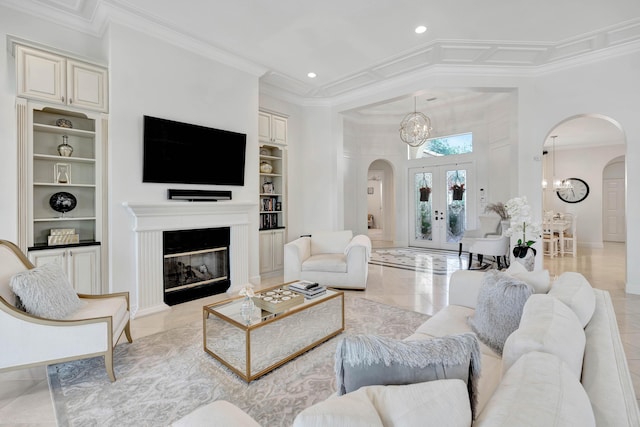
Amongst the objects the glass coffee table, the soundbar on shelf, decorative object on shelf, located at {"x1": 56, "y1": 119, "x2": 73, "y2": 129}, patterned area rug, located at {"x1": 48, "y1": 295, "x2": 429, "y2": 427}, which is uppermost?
decorative object on shelf, located at {"x1": 56, "y1": 119, "x2": 73, "y2": 129}

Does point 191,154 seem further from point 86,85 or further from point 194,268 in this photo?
point 194,268

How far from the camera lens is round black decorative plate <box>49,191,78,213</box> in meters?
3.33

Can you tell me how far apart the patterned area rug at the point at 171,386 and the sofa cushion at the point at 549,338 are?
4.14 ft

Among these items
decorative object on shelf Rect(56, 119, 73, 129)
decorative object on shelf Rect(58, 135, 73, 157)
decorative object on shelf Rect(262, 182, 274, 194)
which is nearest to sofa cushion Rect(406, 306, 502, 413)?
decorative object on shelf Rect(262, 182, 274, 194)

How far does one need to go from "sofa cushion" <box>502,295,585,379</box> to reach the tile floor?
55.8 inches

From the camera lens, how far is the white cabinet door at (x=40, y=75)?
2.89m

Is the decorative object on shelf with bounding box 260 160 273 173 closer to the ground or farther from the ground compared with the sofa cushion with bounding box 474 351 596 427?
farther from the ground

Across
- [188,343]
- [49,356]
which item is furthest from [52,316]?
[188,343]

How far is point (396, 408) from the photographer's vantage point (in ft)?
2.52

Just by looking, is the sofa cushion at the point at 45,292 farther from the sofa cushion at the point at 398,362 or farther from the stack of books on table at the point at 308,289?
the sofa cushion at the point at 398,362

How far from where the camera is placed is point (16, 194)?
297 cm

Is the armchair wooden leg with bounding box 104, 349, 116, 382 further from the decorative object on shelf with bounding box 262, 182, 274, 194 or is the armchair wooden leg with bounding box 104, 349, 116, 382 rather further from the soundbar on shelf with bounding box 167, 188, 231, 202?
the decorative object on shelf with bounding box 262, 182, 274, 194

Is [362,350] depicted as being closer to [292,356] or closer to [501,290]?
[501,290]

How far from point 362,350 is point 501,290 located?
4.03 ft
